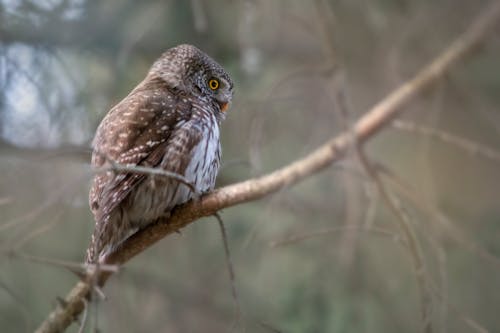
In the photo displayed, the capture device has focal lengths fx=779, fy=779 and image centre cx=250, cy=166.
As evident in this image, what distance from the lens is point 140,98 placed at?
11.8 feet

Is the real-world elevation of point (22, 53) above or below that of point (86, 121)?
above

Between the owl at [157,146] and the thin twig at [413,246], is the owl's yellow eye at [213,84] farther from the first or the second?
the thin twig at [413,246]

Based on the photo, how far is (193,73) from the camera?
3840mm

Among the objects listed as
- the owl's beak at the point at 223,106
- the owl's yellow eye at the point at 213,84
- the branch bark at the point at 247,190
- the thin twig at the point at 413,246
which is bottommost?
the thin twig at the point at 413,246

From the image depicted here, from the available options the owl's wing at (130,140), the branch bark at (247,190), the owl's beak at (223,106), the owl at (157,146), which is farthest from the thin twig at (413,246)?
the owl's wing at (130,140)

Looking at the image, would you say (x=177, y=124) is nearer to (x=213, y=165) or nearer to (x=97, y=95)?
(x=213, y=165)

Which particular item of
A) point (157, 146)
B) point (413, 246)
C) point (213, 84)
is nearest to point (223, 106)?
point (213, 84)

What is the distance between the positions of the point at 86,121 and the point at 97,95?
56cm

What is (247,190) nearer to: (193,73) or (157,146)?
(157,146)

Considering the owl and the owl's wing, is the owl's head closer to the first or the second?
the owl

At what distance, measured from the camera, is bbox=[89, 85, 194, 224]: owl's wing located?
3.29 metres

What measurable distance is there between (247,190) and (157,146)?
51 cm

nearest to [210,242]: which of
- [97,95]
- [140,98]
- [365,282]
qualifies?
[365,282]

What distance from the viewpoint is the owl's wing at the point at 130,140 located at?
10.8 feet
